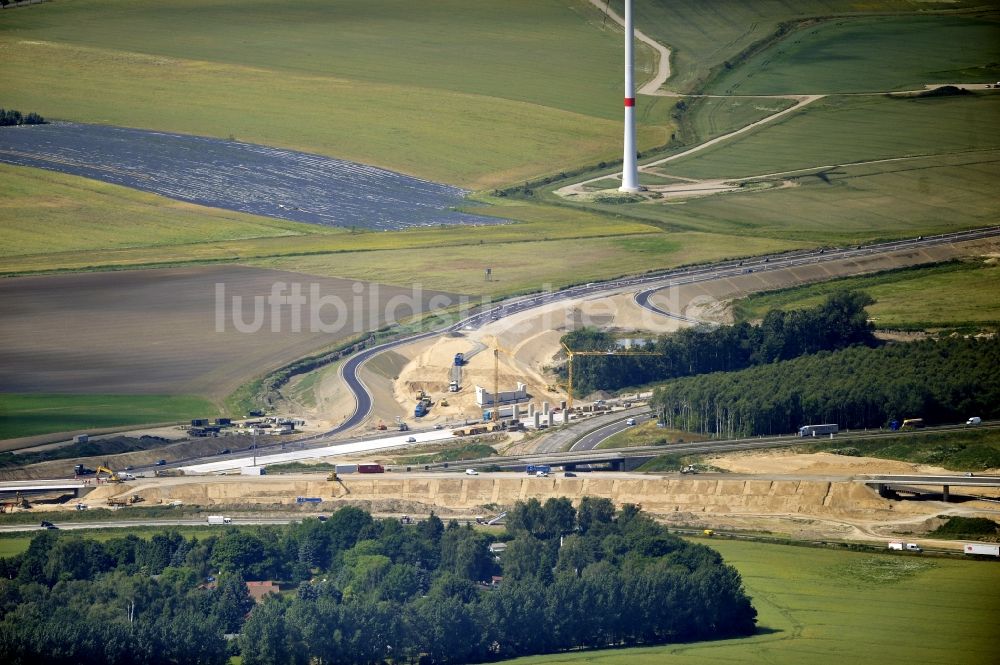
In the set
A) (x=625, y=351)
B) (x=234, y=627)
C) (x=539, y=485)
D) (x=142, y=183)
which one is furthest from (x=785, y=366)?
(x=142, y=183)

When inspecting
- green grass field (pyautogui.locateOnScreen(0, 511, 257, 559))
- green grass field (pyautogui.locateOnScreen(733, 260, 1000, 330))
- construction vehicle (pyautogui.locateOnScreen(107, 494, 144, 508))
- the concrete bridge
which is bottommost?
green grass field (pyautogui.locateOnScreen(0, 511, 257, 559))

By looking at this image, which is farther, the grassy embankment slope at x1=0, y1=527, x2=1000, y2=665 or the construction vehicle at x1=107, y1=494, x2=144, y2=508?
the construction vehicle at x1=107, y1=494, x2=144, y2=508

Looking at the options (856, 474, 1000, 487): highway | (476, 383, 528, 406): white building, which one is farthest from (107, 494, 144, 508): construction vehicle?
(856, 474, 1000, 487): highway

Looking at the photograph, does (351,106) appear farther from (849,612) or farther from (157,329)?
(849,612)

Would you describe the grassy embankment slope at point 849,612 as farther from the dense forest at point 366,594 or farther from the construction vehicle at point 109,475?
the construction vehicle at point 109,475

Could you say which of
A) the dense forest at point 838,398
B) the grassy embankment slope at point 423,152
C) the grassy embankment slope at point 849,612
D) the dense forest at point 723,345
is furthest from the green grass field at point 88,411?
the dense forest at point 838,398

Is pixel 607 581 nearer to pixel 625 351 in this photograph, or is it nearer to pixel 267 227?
pixel 625 351

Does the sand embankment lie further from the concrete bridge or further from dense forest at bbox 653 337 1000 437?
dense forest at bbox 653 337 1000 437

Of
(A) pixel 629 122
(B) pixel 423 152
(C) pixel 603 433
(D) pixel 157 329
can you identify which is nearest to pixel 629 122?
(A) pixel 629 122
